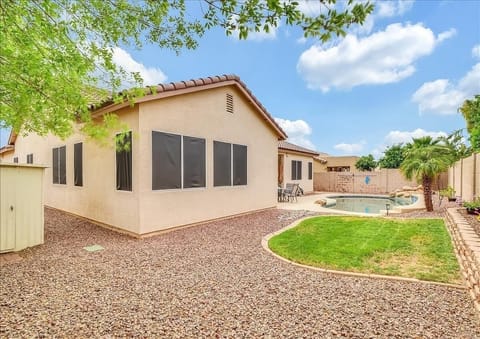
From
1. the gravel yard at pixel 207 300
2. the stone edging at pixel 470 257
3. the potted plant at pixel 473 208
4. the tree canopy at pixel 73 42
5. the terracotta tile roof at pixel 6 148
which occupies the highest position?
the tree canopy at pixel 73 42

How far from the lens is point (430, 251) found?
580 centimetres

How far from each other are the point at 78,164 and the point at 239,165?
6.45m

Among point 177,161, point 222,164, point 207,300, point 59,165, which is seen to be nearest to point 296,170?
point 222,164

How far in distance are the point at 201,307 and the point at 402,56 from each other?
14173 millimetres

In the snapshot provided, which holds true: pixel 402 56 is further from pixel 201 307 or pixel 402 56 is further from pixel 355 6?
pixel 201 307

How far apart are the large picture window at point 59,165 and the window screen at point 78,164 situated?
3.62ft

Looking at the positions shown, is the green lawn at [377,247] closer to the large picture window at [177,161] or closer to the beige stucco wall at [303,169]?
the large picture window at [177,161]

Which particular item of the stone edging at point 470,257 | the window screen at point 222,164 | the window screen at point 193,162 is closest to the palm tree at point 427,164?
the stone edging at point 470,257

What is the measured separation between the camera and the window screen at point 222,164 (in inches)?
380

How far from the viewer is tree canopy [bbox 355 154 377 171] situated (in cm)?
3209

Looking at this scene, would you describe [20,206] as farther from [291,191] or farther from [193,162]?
[291,191]

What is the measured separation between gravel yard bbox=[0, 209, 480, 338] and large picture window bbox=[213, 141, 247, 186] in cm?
426

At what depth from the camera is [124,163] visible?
7.68 m

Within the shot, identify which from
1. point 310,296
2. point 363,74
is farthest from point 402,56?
point 310,296
